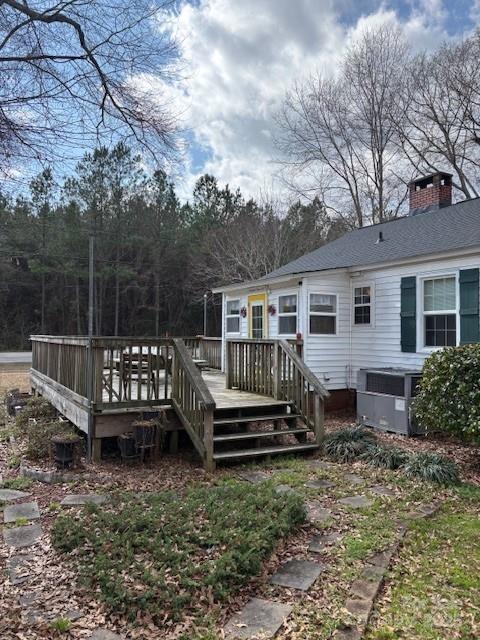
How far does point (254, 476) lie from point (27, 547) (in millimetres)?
2423

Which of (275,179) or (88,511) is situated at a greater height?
(275,179)

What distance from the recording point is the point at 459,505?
4.26m

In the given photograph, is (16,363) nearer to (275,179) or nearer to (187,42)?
(275,179)

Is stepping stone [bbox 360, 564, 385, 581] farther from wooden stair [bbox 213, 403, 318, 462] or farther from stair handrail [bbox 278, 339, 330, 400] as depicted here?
stair handrail [bbox 278, 339, 330, 400]

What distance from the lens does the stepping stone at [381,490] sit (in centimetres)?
453

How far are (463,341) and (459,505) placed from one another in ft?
12.2

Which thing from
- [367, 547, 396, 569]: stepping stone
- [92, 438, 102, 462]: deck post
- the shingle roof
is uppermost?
the shingle roof

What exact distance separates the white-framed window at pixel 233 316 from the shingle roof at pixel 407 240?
70.8 inches

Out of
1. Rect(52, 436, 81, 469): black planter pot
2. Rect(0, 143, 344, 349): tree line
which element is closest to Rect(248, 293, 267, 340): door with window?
Rect(52, 436, 81, 469): black planter pot

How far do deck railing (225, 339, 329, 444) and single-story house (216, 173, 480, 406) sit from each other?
1812 millimetres

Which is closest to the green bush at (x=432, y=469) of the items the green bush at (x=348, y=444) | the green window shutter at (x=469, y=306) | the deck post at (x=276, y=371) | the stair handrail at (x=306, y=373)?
the green bush at (x=348, y=444)

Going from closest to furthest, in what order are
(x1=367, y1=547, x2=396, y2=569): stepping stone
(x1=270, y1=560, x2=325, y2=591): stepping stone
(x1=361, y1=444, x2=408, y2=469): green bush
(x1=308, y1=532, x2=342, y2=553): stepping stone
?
(x1=270, y1=560, x2=325, y2=591): stepping stone → (x1=367, y1=547, x2=396, y2=569): stepping stone → (x1=308, y1=532, x2=342, y2=553): stepping stone → (x1=361, y1=444, x2=408, y2=469): green bush

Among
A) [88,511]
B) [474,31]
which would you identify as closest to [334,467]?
[88,511]

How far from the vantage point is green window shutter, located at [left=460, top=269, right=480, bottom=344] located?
7.21 m
